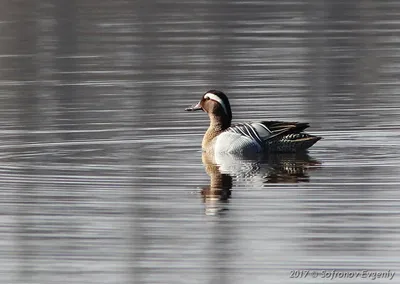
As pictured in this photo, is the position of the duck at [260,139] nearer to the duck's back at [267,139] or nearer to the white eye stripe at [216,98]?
the duck's back at [267,139]

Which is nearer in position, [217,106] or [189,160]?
[189,160]

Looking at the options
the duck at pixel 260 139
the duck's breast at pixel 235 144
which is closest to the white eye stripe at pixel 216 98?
the duck at pixel 260 139

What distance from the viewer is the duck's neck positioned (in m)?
15.8

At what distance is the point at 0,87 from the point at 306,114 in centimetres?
546

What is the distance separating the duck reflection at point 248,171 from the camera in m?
13.0

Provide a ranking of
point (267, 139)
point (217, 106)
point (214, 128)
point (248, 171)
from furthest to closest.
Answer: point (217, 106)
point (214, 128)
point (267, 139)
point (248, 171)

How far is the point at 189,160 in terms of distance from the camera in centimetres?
1516

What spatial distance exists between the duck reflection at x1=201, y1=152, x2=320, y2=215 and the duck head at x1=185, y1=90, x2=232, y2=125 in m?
0.72

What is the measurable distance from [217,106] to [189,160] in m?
1.30

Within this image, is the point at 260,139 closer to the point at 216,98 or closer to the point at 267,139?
the point at 267,139

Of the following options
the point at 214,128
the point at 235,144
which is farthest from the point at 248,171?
the point at 214,128

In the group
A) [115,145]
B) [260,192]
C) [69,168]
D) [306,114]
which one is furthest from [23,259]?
[306,114]

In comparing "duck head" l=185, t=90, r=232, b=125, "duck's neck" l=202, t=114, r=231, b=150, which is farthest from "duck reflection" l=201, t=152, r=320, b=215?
"duck head" l=185, t=90, r=232, b=125

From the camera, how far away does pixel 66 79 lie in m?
22.2
